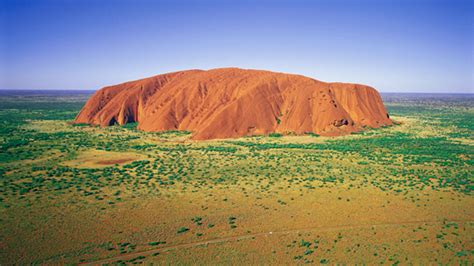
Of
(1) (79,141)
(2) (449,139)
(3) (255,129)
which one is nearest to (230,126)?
(3) (255,129)

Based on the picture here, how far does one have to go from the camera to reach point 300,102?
5716 cm

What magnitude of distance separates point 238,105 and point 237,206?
119 ft

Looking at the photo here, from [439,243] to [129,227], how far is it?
1677cm

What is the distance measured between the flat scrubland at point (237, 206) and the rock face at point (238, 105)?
54.8 feet

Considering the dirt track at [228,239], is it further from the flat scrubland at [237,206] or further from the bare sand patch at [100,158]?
the bare sand patch at [100,158]

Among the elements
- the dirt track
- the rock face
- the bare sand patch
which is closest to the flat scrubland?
the dirt track

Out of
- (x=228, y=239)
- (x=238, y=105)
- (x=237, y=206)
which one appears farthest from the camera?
(x=238, y=105)

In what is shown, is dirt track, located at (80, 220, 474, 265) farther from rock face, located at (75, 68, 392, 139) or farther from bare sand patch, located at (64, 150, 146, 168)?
rock face, located at (75, 68, 392, 139)

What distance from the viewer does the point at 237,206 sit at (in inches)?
779

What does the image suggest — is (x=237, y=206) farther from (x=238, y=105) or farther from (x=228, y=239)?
(x=238, y=105)

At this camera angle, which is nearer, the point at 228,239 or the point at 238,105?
the point at 228,239

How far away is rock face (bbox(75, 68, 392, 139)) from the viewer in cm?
5319

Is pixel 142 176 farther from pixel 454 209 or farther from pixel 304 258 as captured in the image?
pixel 454 209

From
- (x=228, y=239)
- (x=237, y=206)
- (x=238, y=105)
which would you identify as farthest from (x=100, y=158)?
(x=238, y=105)
